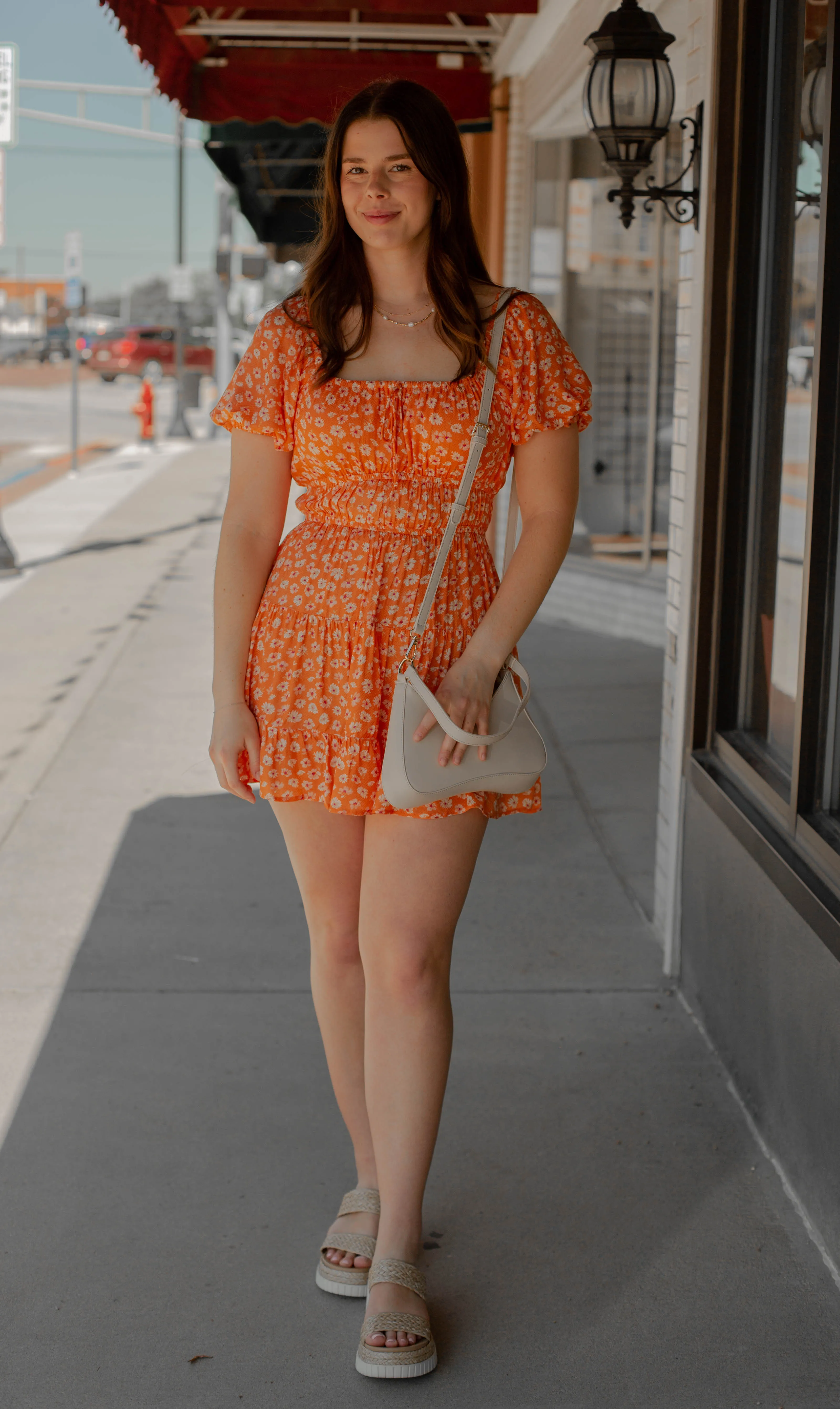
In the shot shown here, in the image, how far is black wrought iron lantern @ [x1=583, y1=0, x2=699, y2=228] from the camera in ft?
13.7

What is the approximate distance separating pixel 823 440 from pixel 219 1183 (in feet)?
6.26

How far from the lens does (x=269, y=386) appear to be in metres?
2.34

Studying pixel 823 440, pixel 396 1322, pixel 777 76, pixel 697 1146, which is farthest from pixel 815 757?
pixel 777 76

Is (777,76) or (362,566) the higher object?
(777,76)

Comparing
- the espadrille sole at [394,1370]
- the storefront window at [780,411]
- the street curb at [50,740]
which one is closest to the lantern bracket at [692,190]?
the storefront window at [780,411]

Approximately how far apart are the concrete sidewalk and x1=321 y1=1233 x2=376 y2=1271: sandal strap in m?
0.08

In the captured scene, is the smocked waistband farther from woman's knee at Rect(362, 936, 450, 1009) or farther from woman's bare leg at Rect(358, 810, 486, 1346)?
woman's knee at Rect(362, 936, 450, 1009)

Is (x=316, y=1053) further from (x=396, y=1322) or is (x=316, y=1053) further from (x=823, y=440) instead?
(x=823, y=440)

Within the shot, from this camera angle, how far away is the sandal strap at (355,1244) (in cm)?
258

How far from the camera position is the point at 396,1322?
7.73ft

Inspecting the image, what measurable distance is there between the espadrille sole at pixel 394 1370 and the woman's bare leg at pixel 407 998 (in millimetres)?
35

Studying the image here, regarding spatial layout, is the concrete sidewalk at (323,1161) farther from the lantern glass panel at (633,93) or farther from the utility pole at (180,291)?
the utility pole at (180,291)

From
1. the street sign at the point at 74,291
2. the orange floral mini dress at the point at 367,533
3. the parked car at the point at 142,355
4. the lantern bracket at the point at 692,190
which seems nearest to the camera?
the orange floral mini dress at the point at 367,533

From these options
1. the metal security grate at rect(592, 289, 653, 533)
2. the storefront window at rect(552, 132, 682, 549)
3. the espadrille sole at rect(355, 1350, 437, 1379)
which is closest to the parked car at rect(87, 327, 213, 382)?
the storefront window at rect(552, 132, 682, 549)
